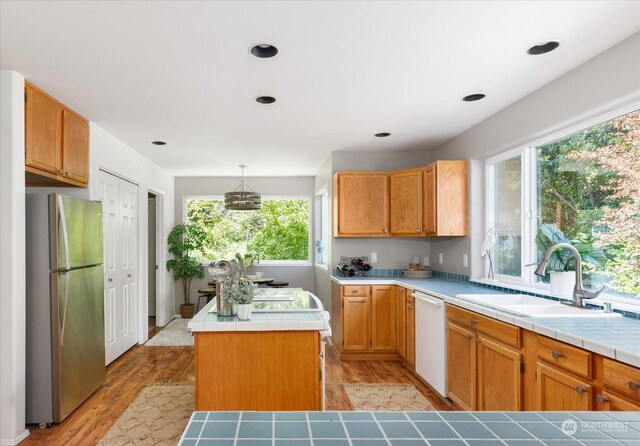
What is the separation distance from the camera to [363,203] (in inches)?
194

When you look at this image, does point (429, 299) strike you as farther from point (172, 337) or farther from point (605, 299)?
point (172, 337)

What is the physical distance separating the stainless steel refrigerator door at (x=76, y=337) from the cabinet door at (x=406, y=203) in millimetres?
3094

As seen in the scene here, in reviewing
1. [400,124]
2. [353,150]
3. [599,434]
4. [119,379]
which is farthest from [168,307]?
[599,434]

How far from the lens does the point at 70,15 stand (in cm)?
203

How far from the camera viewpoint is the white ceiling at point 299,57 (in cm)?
201

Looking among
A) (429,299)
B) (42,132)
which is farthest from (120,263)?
(429,299)

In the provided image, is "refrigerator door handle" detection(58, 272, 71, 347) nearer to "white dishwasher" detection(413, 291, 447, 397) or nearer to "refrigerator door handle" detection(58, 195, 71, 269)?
"refrigerator door handle" detection(58, 195, 71, 269)

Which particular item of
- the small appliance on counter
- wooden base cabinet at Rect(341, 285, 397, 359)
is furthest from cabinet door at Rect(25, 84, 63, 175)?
the small appliance on counter

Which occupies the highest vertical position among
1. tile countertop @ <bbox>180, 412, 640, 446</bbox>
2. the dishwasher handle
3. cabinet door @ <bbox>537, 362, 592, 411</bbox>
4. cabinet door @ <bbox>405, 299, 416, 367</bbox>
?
tile countertop @ <bbox>180, 412, 640, 446</bbox>

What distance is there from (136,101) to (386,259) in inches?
130

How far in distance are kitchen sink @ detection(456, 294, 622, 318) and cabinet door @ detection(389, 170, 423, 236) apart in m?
1.42

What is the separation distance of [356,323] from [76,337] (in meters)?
2.66

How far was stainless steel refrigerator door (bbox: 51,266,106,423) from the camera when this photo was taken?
2955 millimetres

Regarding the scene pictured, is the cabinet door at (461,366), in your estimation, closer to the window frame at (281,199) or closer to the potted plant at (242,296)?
the potted plant at (242,296)
